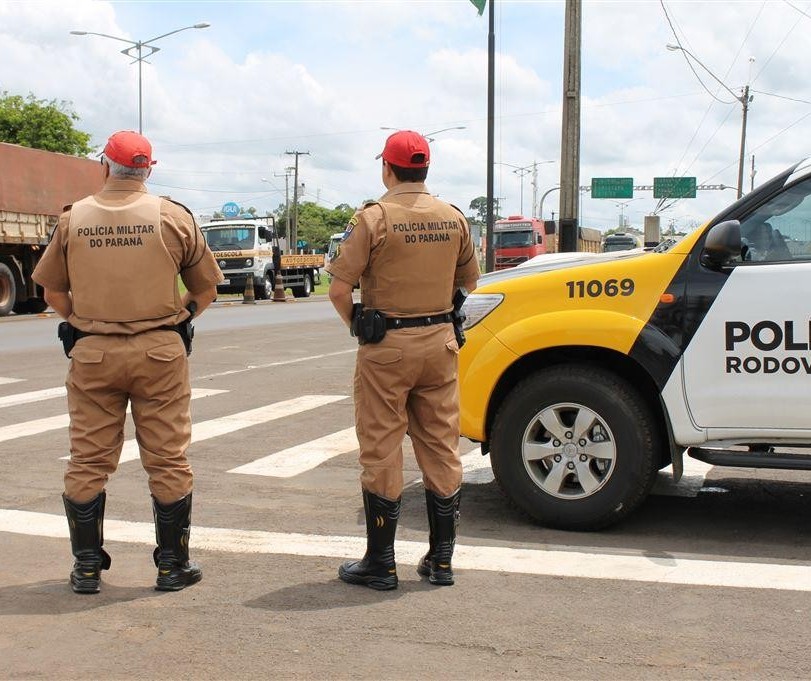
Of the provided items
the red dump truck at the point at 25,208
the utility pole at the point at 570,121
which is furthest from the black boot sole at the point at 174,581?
the red dump truck at the point at 25,208

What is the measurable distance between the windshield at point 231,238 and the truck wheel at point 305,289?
583 cm

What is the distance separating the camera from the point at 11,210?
24203 millimetres

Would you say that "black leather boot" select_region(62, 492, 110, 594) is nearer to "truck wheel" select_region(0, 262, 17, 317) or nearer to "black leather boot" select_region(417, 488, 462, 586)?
"black leather boot" select_region(417, 488, 462, 586)

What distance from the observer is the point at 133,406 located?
4.71m

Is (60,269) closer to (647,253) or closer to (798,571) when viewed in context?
(647,253)

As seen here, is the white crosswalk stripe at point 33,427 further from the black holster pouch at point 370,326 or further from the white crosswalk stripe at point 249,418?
the black holster pouch at point 370,326

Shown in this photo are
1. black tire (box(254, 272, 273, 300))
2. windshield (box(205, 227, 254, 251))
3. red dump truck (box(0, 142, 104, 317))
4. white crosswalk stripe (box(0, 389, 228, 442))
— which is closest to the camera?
white crosswalk stripe (box(0, 389, 228, 442))

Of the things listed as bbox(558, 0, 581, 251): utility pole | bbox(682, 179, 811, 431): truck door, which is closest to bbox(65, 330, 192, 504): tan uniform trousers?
bbox(682, 179, 811, 431): truck door

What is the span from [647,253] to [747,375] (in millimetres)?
833

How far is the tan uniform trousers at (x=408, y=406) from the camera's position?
468cm

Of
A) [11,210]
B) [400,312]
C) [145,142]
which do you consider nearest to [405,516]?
[400,312]

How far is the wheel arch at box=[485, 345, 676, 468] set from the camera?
18.3ft

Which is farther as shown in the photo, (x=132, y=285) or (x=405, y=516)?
(x=405, y=516)

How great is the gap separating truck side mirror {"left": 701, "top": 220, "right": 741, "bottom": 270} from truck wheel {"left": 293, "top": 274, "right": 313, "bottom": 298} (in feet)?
117
